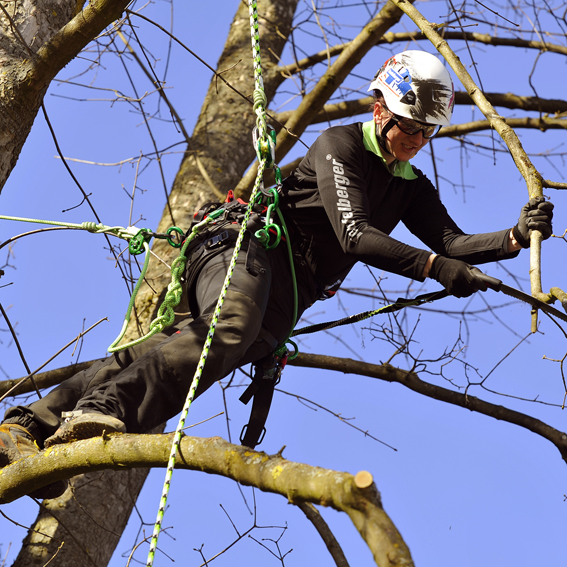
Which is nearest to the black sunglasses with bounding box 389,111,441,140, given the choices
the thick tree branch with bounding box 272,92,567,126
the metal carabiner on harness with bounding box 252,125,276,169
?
the metal carabiner on harness with bounding box 252,125,276,169

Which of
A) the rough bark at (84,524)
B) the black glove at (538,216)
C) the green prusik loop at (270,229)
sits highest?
the black glove at (538,216)

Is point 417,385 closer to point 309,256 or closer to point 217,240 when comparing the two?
point 309,256

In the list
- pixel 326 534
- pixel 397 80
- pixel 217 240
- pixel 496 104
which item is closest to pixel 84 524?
pixel 326 534

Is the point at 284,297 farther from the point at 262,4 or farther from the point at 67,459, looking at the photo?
the point at 262,4

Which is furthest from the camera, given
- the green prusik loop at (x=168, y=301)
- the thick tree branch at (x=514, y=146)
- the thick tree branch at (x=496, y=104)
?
the thick tree branch at (x=496, y=104)

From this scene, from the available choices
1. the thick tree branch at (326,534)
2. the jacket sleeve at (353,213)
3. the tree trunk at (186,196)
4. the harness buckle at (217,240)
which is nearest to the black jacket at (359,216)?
the jacket sleeve at (353,213)

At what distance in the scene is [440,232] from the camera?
8.73 feet

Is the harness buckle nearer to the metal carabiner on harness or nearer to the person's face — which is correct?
the metal carabiner on harness

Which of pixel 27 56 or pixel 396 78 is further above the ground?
pixel 396 78

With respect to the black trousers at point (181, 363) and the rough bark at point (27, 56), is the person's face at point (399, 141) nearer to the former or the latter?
the black trousers at point (181, 363)

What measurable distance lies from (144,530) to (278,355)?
110cm

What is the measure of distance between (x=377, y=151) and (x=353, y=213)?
0.39m

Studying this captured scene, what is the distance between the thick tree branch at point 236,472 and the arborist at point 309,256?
→ 0.13m

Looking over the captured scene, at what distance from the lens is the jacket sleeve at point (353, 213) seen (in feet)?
7.29
